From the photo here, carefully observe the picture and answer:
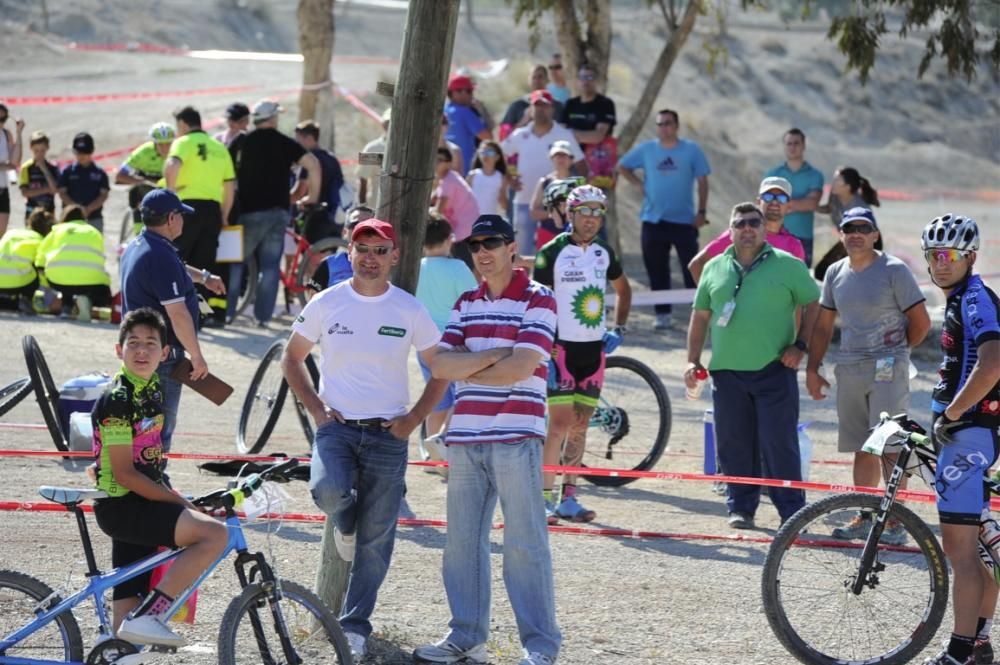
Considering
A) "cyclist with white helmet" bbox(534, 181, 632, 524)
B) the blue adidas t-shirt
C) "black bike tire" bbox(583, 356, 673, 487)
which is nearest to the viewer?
"cyclist with white helmet" bbox(534, 181, 632, 524)

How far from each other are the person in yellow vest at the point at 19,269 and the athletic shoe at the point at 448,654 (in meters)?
10.4

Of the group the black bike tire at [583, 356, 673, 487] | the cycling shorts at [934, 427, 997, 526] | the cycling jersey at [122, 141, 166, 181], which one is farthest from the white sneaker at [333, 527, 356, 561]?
the cycling jersey at [122, 141, 166, 181]

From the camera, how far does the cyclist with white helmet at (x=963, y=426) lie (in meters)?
6.90

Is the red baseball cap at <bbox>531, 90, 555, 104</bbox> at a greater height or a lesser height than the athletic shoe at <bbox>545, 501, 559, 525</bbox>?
greater

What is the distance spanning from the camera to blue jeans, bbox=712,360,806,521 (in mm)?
9805

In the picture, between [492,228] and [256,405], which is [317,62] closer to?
[256,405]

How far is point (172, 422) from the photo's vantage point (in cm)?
948

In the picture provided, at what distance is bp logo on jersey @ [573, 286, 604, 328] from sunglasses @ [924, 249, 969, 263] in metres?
3.14

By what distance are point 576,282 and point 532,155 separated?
25.4ft

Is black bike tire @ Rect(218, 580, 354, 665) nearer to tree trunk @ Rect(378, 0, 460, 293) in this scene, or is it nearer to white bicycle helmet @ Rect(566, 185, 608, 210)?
tree trunk @ Rect(378, 0, 460, 293)

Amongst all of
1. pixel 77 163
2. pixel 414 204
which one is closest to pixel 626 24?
pixel 77 163

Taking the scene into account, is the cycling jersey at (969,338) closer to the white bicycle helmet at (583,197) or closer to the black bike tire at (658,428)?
the white bicycle helmet at (583,197)

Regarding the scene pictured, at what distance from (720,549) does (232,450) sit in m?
3.74

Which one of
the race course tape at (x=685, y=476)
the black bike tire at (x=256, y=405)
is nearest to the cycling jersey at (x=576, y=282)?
the race course tape at (x=685, y=476)
